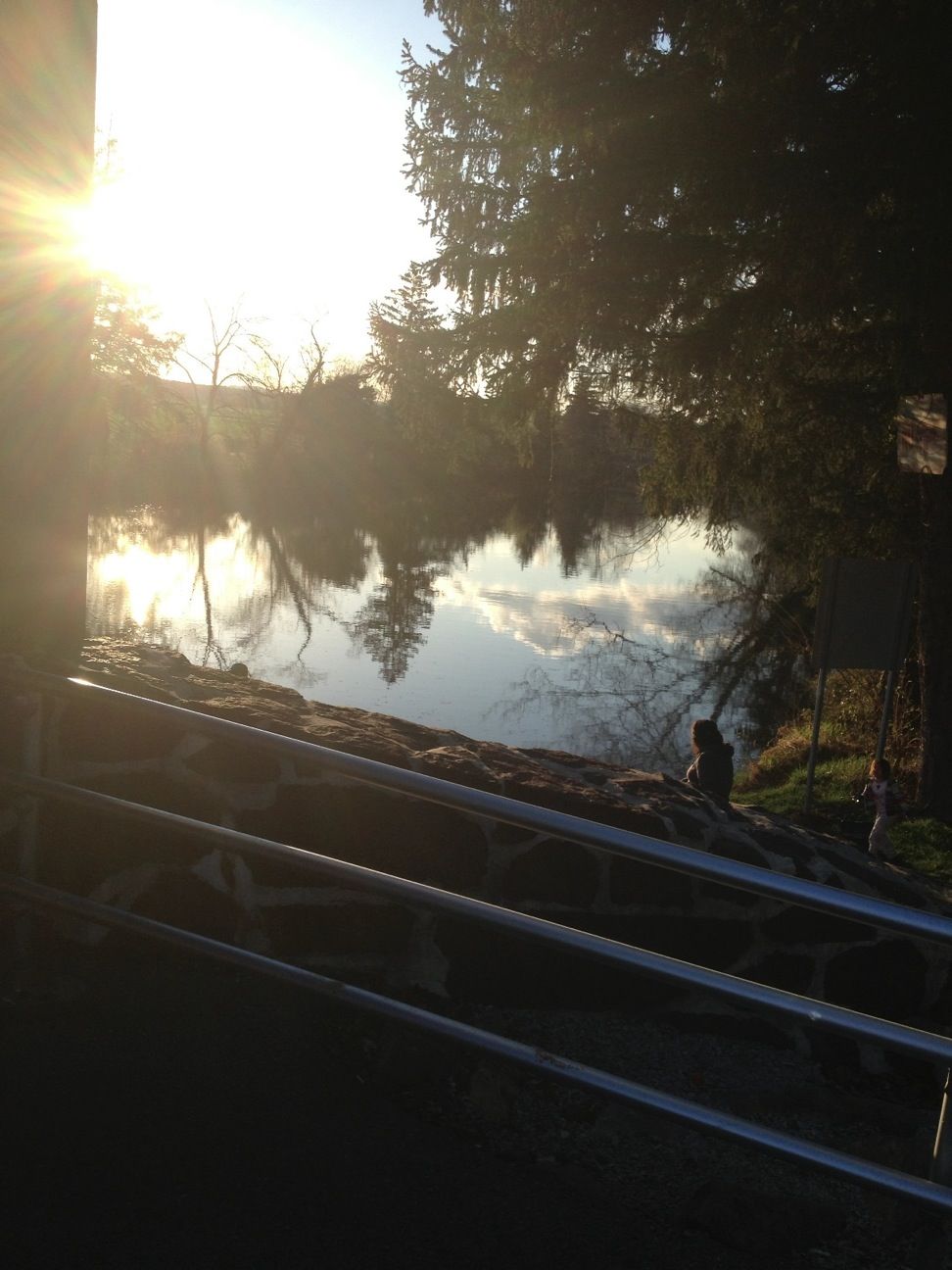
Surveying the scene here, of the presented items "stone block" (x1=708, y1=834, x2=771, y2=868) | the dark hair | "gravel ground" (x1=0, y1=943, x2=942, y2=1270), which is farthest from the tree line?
"gravel ground" (x1=0, y1=943, x2=942, y2=1270)

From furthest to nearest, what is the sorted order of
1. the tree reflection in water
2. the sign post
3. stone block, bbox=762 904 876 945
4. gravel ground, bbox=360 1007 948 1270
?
the tree reflection in water
the sign post
stone block, bbox=762 904 876 945
gravel ground, bbox=360 1007 948 1270

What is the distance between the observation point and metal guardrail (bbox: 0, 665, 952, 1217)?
2309mm

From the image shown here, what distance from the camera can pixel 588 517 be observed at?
65.1m

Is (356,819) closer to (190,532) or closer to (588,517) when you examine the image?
(190,532)

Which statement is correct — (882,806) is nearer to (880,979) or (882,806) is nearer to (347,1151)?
(880,979)

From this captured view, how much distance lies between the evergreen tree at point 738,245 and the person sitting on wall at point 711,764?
3.56 meters

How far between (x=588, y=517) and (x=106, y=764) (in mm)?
61921

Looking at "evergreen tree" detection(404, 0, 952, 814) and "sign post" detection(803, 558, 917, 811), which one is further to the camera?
"sign post" detection(803, 558, 917, 811)

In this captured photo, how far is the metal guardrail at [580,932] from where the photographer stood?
2309 millimetres

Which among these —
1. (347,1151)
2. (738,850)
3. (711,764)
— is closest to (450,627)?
(711,764)

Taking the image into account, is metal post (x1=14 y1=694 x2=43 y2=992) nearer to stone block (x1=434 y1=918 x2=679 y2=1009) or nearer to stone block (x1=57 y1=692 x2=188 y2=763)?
stone block (x1=57 y1=692 x2=188 y2=763)

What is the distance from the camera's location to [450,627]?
81.3ft

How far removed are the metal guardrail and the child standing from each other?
22.3ft

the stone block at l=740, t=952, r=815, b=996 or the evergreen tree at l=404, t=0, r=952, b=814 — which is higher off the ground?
the evergreen tree at l=404, t=0, r=952, b=814
